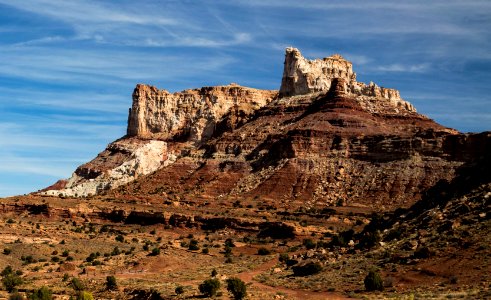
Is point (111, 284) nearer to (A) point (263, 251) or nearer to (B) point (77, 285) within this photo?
(B) point (77, 285)

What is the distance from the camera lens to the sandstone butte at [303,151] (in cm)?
8131

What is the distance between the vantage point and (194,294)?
115 feet

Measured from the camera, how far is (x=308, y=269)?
38156mm

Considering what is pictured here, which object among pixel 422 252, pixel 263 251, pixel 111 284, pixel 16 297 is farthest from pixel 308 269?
pixel 263 251

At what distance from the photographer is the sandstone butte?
81.3 metres

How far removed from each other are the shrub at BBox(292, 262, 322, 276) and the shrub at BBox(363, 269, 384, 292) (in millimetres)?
6604

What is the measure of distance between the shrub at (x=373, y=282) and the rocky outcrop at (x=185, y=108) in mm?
102409

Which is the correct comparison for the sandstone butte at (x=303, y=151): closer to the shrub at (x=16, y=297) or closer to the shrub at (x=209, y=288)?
the shrub at (x=209, y=288)

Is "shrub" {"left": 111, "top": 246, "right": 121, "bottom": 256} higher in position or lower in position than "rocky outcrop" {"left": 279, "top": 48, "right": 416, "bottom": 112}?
lower

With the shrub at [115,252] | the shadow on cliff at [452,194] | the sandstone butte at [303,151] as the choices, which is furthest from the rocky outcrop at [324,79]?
the shadow on cliff at [452,194]

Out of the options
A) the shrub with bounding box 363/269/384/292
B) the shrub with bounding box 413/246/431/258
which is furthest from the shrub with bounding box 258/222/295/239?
the shrub with bounding box 363/269/384/292

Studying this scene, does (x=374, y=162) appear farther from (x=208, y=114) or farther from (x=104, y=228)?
(x=208, y=114)

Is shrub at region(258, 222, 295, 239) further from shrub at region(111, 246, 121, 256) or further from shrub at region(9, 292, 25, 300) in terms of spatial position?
shrub at region(9, 292, 25, 300)

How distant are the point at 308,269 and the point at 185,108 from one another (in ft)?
364
